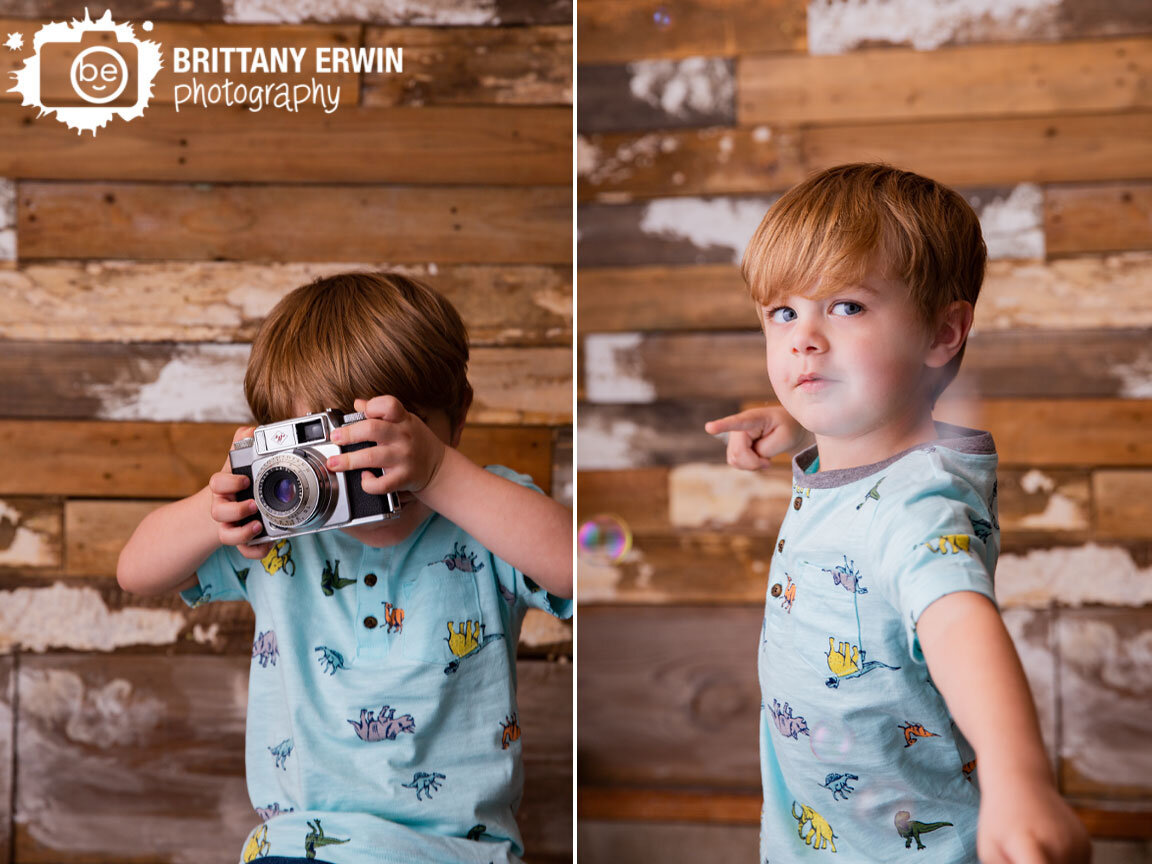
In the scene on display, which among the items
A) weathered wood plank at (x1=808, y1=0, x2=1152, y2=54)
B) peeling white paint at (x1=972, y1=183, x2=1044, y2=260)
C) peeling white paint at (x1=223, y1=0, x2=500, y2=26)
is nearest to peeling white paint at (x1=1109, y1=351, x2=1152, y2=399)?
peeling white paint at (x1=972, y1=183, x2=1044, y2=260)

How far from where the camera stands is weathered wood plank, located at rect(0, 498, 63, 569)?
617 millimetres

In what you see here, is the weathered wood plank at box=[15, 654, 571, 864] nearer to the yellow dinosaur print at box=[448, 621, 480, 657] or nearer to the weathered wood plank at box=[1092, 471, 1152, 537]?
the yellow dinosaur print at box=[448, 621, 480, 657]

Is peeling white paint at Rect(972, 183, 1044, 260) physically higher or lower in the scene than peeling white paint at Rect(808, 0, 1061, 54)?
lower

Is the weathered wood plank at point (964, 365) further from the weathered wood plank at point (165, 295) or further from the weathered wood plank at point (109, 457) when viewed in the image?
the weathered wood plank at point (109, 457)

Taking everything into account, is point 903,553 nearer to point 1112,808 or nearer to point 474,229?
point 474,229

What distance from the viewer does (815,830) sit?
0.47m

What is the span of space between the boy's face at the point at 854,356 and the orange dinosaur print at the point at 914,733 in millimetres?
145

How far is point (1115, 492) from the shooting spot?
763mm

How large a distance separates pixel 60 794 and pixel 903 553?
24.3 inches

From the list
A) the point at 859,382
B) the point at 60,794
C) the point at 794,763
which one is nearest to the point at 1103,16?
the point at 859,382

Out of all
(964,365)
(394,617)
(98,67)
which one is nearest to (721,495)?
(964,365)

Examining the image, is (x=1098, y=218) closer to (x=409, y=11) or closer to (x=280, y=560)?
(x=409, y=11)

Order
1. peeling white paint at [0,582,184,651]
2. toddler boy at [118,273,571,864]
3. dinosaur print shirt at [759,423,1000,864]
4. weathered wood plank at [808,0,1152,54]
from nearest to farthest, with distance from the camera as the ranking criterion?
1. dinosaur print shirt at [759,423,1000,864]
2. toddler boy at [118,273,571,864]
3. peeling white paint at [0,582,184,651]
4. weathered wood plank at [808,0,1152,54]

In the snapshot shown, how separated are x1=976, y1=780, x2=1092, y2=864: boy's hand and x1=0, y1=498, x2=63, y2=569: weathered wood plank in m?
0.60
